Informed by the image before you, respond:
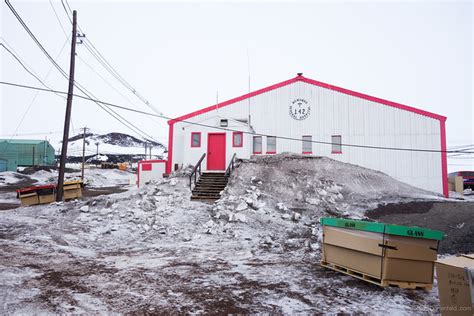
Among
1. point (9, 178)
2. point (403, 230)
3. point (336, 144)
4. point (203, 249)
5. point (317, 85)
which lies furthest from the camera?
point (9, 178)

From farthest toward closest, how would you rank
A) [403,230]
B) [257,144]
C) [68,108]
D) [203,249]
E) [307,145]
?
1. [257,144]
2. [307,145]
3. [68,108]
4. [203,249]
5. [403,230]

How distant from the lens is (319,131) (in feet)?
65.5

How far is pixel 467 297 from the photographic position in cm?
349

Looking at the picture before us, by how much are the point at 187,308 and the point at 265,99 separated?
17671 mm

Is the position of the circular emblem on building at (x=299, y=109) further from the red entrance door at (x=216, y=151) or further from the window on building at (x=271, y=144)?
the red entrance door at (x=216, y=151)

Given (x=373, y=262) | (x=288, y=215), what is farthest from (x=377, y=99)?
(x=373, y=262)

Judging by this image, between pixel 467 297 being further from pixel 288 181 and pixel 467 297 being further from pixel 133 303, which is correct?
pixel 288 181

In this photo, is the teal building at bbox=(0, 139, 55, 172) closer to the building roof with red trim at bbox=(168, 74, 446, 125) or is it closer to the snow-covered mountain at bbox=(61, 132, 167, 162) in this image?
the snow-covered mountain at bbox=(61, 132, 167, 162)

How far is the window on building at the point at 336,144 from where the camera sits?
19703mm

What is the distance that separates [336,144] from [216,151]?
8.24 meters

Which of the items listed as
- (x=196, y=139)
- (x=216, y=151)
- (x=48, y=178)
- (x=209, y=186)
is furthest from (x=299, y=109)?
(x=48, y=178)

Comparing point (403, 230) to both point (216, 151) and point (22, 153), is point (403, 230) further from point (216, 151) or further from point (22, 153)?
point (22, 153)

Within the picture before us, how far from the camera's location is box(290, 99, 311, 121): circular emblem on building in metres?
20.2

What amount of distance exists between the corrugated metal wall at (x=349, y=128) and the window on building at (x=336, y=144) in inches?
11.1
